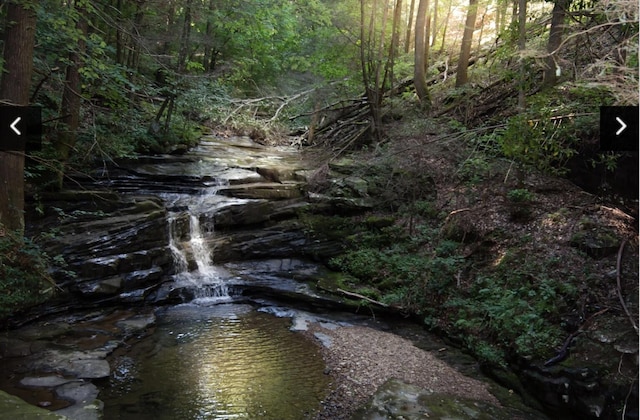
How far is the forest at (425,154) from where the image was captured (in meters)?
7.14

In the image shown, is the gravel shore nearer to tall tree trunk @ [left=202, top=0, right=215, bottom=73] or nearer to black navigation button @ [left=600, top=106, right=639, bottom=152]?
black navigation button @ [left=600, top=106, right=639, bottom=152]

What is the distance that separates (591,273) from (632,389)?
7.02 feet

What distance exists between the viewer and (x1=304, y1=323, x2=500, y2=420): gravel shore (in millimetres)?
6531

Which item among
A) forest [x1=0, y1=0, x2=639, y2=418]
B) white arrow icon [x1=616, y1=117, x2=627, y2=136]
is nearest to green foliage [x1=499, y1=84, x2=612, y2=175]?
forest [x1=0, y1=0, x2=639, y2=418]

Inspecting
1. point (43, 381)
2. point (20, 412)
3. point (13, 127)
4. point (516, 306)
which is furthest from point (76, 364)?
point (516, 306)

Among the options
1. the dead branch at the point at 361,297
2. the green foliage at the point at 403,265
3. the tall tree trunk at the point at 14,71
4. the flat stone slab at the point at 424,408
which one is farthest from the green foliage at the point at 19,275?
the green foliage at the point at 403,265

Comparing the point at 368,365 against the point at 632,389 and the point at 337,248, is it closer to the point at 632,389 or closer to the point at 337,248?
the point at 632,389

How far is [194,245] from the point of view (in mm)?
11984

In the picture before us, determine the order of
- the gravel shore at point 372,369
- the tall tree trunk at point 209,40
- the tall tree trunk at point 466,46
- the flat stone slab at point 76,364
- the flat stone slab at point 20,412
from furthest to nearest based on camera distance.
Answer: the tall tree trunk at point 209,40, the tall tree trunk at point 466,46, the flat stone slab at point 76,364, the gravel shore at point 372,369, the flat stone slab at point 20,412

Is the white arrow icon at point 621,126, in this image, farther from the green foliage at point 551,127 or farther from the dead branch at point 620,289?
the dead branch at point 620,289

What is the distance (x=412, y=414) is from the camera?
5930 millimetres

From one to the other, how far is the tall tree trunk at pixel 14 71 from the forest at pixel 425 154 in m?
0.02

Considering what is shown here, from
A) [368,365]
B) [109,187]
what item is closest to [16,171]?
[109,187]

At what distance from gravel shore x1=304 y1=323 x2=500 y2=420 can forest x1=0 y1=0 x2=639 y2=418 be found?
69cm
